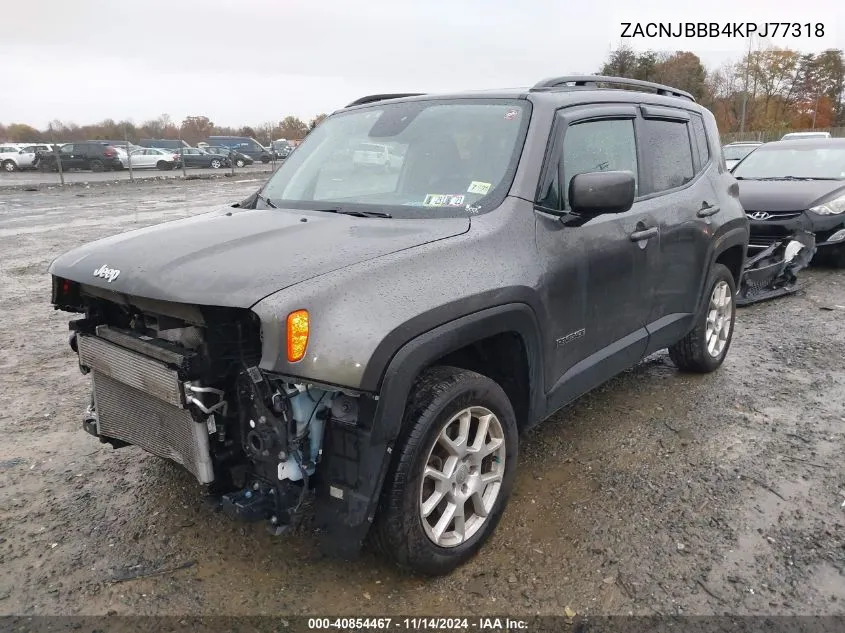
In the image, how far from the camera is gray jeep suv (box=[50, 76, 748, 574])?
89.5 inches

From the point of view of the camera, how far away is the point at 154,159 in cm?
3459

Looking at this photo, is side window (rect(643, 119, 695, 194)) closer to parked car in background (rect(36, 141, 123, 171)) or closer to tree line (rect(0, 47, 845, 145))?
parked car in background (rect(36, 141, 123, 171))

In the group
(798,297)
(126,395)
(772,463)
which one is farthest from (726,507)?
(798,297)

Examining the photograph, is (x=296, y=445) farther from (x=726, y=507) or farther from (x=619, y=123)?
(x=619, y=123)

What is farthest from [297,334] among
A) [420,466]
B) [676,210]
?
[676,210]

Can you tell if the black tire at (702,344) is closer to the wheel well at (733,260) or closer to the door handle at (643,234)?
the wheel well at (733,260)

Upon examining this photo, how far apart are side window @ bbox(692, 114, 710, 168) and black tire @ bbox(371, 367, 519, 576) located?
9.05 ft

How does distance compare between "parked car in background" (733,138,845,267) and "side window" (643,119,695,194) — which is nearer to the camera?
"side window" (643,119,695,194)

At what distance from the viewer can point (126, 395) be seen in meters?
2.78

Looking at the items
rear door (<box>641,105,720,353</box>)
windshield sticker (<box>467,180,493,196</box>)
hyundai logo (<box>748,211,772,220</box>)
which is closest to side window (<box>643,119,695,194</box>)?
rear door (<box>641,105,720,353</box>)

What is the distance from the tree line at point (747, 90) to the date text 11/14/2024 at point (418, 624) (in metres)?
49.2

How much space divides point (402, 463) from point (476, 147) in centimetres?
162

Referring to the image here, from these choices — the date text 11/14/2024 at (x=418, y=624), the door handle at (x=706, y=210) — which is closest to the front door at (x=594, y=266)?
the door handle at (x=706, y=210)

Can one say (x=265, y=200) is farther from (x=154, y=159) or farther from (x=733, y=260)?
(x=154, y=159)
